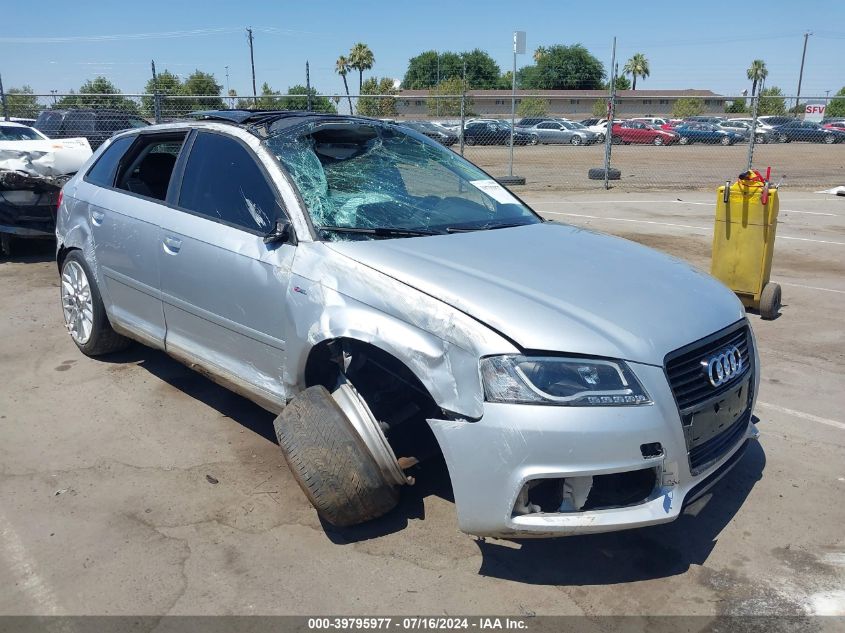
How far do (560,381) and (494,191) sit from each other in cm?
199

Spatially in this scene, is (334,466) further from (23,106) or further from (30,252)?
(23,106)

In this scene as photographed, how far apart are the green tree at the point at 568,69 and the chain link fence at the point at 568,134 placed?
3580 cm

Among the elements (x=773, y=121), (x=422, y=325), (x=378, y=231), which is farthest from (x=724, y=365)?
(x=773, y=121)

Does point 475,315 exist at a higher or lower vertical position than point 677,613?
higher

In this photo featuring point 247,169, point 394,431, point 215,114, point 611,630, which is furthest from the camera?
point 215,114

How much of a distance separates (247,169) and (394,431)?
160 cm

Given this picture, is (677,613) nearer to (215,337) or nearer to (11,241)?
(215,337)

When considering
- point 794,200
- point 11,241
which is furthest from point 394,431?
point 794,200

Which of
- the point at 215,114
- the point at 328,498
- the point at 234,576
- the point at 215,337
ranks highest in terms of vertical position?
the point at 215,114

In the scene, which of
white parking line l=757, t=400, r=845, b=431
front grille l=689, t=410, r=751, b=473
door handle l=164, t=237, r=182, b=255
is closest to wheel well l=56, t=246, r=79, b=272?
door handle l=164, t=237, r=182, b=255

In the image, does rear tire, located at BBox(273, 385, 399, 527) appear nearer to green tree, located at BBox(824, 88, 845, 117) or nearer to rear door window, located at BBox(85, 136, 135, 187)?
rear door window, located at BBox(85, 136, 135, 187)

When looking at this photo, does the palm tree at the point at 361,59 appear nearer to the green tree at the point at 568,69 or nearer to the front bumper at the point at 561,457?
the green tree at the point at 568,69

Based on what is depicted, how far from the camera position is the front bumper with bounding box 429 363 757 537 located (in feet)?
8.52

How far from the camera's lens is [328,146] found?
4008 millimetres
